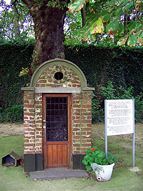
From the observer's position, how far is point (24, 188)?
452cm

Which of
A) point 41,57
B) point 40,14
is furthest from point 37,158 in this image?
point 40,14

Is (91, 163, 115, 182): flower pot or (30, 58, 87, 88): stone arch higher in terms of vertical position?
(30, 58, 87, 88): stone arch

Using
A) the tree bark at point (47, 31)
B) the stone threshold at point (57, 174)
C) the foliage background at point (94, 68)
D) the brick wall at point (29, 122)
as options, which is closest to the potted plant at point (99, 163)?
the stone threshold at point (57, 174)

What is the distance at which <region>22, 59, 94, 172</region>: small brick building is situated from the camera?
5289mm

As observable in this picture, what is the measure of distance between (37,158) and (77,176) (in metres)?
1.05

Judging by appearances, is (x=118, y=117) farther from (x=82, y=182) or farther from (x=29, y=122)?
(x=29, y=122)

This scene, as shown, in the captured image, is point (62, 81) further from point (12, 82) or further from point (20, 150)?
point (12, 82)

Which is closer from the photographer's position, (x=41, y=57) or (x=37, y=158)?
(x=37, y=158)

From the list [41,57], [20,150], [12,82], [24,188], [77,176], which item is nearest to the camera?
[24,188]

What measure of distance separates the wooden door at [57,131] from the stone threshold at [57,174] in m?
0.17

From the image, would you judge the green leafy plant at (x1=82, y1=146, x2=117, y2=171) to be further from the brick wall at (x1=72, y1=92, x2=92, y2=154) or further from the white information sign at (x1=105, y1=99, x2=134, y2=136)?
the white information sign at (x1=105, y1=99, x2=134, y2=136)

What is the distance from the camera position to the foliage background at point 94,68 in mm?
12469

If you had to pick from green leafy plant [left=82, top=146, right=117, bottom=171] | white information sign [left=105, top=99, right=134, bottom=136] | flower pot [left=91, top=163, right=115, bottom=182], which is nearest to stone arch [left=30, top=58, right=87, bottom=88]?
white information sign [left=105, top=99, right=134, bottom=136]

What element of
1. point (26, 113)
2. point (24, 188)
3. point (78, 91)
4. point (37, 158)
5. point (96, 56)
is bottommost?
point (24, 188)
